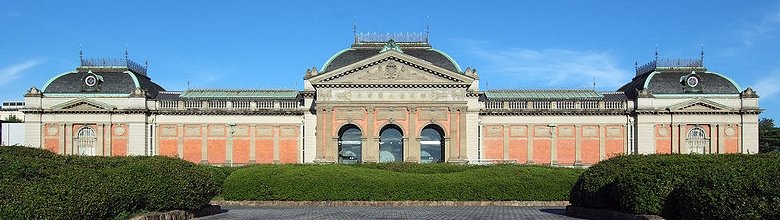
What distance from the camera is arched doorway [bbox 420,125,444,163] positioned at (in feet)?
232

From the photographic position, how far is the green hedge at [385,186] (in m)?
37.0

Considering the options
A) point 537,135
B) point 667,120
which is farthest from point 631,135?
point 537,135

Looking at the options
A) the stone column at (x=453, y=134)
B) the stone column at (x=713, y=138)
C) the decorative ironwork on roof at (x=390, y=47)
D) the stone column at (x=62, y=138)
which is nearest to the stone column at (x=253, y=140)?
the decorative ironwork on roof at (x=390, y=47)

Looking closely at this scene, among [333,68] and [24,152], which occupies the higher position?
[333,68]

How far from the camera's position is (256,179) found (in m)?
A: 37.5

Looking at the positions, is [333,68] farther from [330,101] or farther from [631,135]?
[631,135]

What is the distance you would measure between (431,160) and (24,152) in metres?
50.9

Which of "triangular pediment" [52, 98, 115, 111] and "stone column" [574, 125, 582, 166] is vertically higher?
"triangular pediment" [52, 98, 115, 111]

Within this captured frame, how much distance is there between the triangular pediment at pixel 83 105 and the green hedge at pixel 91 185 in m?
47.1

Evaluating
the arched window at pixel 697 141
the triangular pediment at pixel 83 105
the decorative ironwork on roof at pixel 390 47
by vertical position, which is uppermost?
the decorative ironwork on roof at pixel 390 47

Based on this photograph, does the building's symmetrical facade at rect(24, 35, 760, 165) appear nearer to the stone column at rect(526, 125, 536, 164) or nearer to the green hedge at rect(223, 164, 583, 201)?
the stone column at rect(526, 125, 536, 164)

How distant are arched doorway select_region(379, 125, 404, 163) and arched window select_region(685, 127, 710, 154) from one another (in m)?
22.6

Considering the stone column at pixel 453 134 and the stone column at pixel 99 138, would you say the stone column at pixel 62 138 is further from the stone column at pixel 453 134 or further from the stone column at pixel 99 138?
the stone column at pixel 453 134

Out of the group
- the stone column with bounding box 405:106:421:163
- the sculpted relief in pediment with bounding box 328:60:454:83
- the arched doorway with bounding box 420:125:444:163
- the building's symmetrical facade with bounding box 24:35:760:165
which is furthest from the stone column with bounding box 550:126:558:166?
the stone column with bounding box 405:106:421:163
